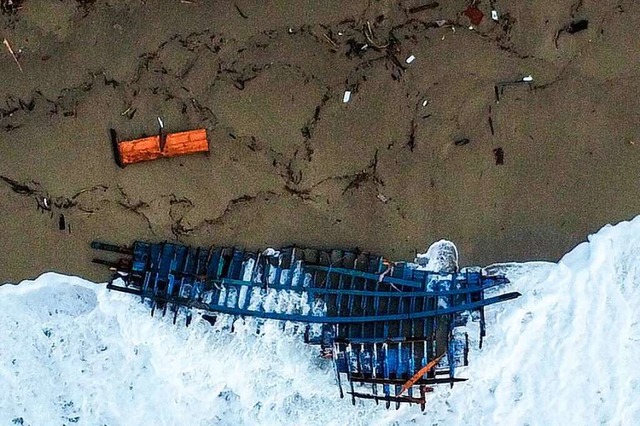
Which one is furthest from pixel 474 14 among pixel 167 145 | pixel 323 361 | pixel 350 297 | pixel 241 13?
pixel 323 361

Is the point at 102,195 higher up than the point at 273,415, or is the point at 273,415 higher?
the point at 102,195

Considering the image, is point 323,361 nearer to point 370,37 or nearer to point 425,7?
point 370,37

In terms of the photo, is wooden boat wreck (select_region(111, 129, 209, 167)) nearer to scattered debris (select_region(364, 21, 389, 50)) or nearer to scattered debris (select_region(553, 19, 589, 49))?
scattered debris (select_region(364, 21, 389, 50))

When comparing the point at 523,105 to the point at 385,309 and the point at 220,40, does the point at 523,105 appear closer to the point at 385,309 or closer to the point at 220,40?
the point at 385,309

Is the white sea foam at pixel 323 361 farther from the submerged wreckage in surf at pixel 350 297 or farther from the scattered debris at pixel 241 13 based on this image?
the scattered debris at pixel 241 13

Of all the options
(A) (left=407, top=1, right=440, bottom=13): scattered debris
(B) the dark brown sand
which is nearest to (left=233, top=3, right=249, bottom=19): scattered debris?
(B) the dark brown sand

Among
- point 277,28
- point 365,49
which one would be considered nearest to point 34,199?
point 277,28

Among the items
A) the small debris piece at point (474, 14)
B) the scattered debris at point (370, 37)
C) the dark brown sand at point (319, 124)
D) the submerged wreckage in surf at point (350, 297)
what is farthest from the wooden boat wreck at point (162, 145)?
the small debris piece at point (474, 14)
